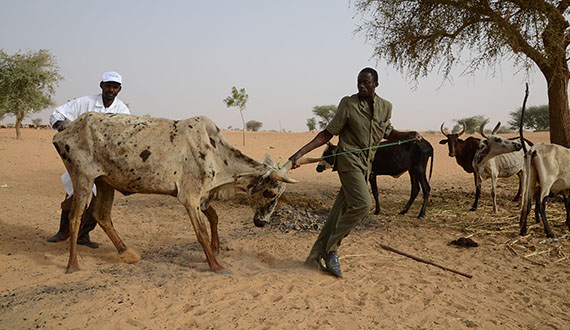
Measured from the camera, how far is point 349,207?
178 inches

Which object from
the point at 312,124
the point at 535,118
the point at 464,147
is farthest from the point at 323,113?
the point at 464,147

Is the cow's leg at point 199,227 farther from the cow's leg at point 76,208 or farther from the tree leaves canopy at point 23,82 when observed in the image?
the tree leaves canopy at point 23,82

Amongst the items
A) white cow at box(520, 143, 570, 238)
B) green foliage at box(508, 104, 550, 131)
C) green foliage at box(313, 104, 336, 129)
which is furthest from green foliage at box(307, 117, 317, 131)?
white cow at box(520, 143, 570, 238)

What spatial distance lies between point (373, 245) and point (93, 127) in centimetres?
428

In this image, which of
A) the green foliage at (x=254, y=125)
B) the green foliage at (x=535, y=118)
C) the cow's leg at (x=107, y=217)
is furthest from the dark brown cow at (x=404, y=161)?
the green foliage at (x=254, y=125)

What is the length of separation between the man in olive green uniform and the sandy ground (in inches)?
24.5

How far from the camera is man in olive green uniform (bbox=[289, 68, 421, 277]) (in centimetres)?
441

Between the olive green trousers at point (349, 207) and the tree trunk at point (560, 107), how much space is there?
7.62 metres

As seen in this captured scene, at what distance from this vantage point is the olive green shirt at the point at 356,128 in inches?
175

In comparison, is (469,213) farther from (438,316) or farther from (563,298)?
(438,316)

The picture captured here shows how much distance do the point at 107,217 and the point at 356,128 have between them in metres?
3.53

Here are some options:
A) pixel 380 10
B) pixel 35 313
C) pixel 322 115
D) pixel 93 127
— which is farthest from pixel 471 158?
pixel 322 115

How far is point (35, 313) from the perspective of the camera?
11.8 ft

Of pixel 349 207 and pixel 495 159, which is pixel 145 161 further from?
pixel 495 159
